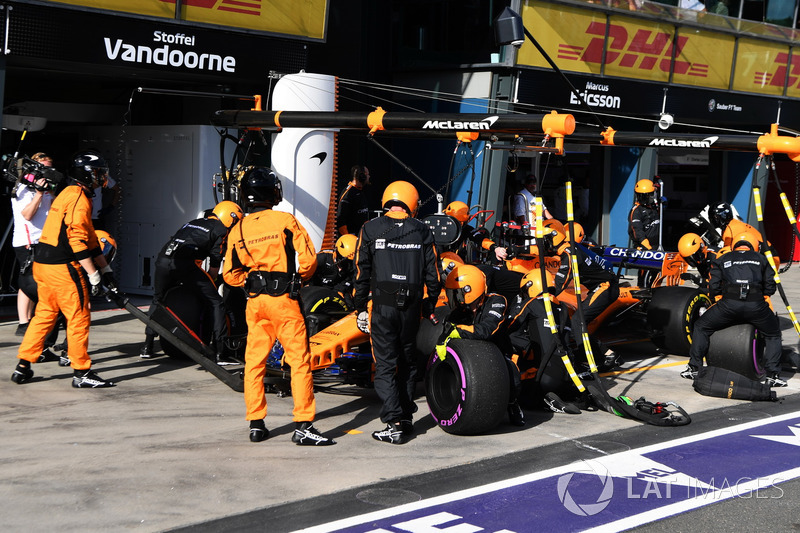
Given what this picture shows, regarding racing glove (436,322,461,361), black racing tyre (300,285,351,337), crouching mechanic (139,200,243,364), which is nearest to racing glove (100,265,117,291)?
crouching mechanic (139,200,243,364)

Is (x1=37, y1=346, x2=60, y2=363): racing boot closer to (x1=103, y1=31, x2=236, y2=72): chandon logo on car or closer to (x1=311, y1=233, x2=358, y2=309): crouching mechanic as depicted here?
(x1=311, y1=233, x2=358, y2=309): crouching mechanic

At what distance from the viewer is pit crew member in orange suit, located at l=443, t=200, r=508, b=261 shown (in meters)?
10.2

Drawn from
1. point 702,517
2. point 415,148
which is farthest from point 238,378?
point 415,148

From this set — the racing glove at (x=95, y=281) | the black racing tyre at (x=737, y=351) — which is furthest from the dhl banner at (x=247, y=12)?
the black racing tyre at (x=737, y=351)

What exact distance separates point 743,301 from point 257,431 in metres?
5.08

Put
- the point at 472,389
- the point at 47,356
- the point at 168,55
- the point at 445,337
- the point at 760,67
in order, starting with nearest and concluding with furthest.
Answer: the point at 472,389 → the point at 445,337 → the point at 47,356 → the point at 168,55 → the point at 760,67

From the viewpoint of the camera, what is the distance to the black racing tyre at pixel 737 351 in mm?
9469

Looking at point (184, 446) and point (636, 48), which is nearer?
point (184, 446)

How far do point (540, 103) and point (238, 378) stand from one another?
9.67 metres

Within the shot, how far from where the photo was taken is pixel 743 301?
9.38 m

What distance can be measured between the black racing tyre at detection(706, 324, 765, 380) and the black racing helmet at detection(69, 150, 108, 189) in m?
6.18

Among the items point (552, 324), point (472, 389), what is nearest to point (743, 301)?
point (552, 324)

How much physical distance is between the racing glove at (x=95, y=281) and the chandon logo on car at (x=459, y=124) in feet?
11.3

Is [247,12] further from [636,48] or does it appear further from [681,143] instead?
[636,48]
